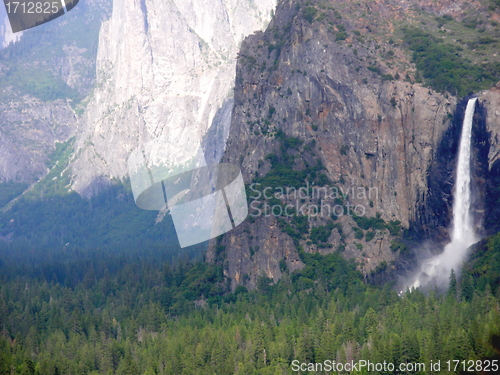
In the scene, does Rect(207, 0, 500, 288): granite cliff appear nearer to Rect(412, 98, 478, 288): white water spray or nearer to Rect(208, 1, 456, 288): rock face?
Rect(208, 1, 456, 288): rock face

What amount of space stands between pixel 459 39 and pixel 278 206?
1600 inches

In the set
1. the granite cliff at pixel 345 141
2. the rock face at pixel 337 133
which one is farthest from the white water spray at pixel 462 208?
the rock face at pixel 337 133

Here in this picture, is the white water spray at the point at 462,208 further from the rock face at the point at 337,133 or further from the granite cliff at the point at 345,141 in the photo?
the rock face at the point at 337,133

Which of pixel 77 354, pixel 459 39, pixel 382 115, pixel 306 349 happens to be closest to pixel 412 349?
pixel 306 349

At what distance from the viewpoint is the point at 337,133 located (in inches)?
6471

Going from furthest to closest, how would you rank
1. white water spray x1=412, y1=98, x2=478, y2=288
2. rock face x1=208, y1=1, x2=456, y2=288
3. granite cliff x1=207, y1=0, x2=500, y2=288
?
rock face x1=208, y1=1, x2=456, y2=288 < granite cliff x1=207, y1=0, x2=500, y2=288 < white water spray x1=412, y1=98, x2=478, y2=288

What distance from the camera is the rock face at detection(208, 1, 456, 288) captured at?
15662 centimetres

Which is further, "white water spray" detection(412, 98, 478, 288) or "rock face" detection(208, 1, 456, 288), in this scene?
"rock face" detection(208, 1, 456, 288)

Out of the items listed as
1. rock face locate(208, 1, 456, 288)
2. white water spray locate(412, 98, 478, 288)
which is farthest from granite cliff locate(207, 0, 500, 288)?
white water spray locate(412, 98, 478, 288)

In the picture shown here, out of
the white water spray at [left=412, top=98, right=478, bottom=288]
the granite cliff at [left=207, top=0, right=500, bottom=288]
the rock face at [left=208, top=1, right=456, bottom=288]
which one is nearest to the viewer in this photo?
the white water spray at [left=412, top=98, right=478, bottom=288]

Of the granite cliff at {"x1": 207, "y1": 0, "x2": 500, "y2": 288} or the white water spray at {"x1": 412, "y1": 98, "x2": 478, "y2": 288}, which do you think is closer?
the white water spray at {"x1": 412, "y1": 98, "x2": 478, "y2": 288}

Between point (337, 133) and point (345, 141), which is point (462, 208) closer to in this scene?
point (345, 141)

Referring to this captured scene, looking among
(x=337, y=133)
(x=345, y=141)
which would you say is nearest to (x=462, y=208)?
→ (x=345, y=141)

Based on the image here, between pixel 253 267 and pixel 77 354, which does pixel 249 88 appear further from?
pixel 77 354
